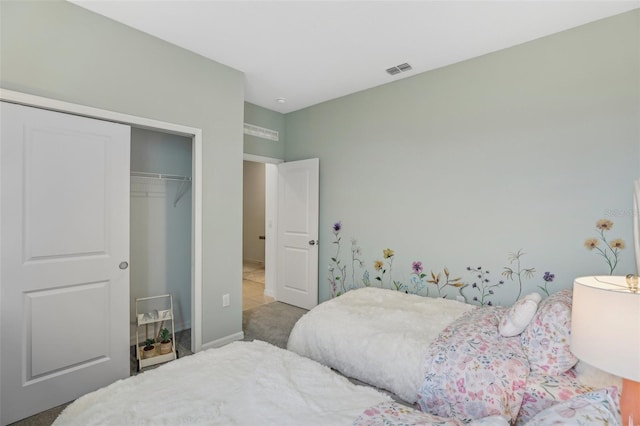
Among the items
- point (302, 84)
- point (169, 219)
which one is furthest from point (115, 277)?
point (302, 84)

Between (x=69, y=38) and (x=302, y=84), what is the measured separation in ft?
6.80

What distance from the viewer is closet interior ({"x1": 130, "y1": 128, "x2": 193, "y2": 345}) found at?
3088mm

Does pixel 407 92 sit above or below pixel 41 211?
above

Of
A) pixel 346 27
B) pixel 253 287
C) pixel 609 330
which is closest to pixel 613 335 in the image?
pixel 609 330

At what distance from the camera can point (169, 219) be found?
11.0 feet

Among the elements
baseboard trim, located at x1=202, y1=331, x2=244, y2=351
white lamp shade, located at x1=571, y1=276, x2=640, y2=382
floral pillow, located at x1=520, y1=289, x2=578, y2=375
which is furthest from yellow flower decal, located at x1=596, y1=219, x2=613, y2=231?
baseboard trim, located at x1=202, y1=331, x2=244, y2=351

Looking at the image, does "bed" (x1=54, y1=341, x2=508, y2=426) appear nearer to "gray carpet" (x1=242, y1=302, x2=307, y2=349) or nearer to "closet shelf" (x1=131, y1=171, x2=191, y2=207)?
"gray carpet" (x1=242, y1=302, x2=307, y2=349)

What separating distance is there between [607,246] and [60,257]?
3.95 metres

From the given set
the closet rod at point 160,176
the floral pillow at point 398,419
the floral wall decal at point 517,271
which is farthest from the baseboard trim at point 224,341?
the floral wall decal at point 517,271

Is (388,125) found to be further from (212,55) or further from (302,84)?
(212,55)

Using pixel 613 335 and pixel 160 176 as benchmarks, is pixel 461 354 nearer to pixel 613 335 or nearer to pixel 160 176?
pixel 613 335

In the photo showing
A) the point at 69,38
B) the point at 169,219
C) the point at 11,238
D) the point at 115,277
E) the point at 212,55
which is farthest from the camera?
the point at 169,219

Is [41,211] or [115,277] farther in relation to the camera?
[115,277]

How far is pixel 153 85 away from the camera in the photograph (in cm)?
257
